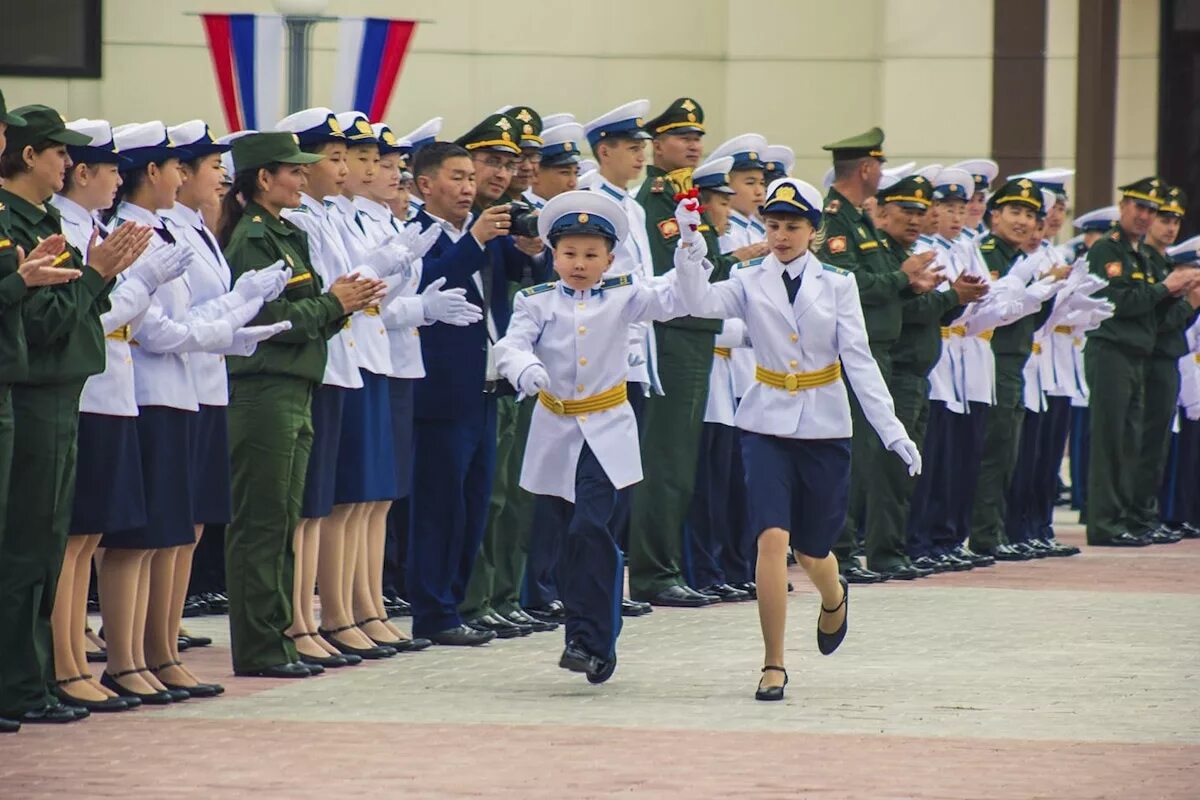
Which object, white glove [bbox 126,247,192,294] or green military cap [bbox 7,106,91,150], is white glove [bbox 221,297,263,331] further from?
green military cap [bbox 7,106,91,150]

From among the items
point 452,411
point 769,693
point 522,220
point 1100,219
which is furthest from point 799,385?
point 1100,219

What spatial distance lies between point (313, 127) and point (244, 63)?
5810 mm

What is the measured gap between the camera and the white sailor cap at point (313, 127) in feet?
35.2

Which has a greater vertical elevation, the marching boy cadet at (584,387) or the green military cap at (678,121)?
the green military cap at (678,121)

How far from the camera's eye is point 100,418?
29.9 feet

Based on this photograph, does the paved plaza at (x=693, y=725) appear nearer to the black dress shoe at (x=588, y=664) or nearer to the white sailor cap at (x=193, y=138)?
the black dress shoe at (x=588, y=664)

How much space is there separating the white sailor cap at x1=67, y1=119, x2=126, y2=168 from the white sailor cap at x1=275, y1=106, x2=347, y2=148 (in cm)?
156

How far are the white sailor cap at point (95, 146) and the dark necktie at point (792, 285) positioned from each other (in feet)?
9.22

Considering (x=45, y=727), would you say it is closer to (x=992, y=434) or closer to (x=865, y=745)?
(x=865, y=745)

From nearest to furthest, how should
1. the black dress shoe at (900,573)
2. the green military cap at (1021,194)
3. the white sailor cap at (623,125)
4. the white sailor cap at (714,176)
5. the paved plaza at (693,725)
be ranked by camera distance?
the paved plaza at (693,725), the white sailor cap at (623,125), the white sailor cap at (714,176), the black dress shoe at (900,573), the green military cap at (1021,194)

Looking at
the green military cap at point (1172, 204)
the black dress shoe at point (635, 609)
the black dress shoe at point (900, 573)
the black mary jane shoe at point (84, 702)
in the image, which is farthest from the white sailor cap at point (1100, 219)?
the black mary jane shoe at point (84, 702)

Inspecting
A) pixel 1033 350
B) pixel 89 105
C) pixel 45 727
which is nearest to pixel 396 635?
pixel 45 727

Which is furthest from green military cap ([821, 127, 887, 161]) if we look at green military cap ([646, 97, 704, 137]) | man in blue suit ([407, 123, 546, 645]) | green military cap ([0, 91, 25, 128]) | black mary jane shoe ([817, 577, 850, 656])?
green military cap ([0, 91, 25, 128])

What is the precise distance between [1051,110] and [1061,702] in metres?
15.5
